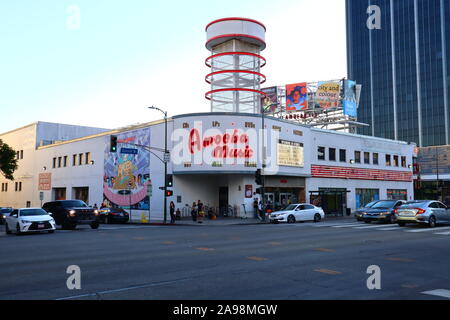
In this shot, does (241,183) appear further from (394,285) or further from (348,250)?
(394,285)

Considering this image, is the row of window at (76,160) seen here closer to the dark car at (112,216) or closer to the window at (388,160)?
the dark car at (112,216)

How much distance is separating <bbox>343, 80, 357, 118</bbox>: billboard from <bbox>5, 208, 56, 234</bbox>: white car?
39237mm

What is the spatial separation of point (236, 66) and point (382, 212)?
26.3 meters

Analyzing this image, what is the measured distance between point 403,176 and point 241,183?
28.1m

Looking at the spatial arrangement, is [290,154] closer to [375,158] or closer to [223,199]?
[223,199]

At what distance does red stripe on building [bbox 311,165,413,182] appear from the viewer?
43906 mm

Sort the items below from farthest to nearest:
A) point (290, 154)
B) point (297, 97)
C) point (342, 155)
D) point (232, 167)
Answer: point (297, 97) < point (342, 155) < point (290, 154) < point (232, 167)

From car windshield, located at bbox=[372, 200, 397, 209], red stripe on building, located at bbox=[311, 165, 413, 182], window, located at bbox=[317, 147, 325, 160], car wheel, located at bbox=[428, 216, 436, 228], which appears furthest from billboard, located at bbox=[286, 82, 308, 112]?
car wheel, located at bbox=[428, 216, 436, 228]

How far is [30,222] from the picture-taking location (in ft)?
69.5

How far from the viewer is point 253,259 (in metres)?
11.4

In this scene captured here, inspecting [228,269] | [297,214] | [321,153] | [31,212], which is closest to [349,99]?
[321,153]

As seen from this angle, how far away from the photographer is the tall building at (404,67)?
12769cm

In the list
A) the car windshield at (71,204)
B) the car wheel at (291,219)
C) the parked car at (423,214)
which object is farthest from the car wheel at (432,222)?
the car windshield at (71,204)

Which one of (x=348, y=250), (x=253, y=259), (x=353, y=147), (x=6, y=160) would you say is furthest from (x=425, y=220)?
(x=6, y=160)
